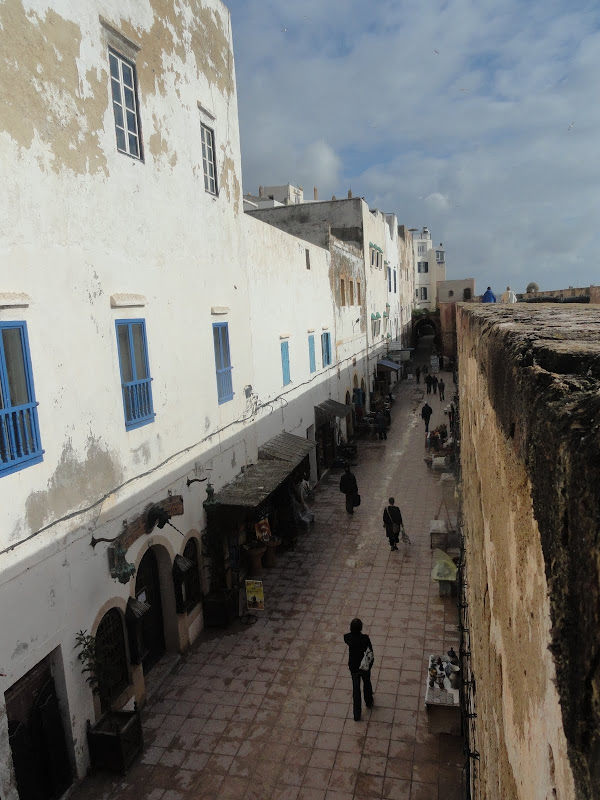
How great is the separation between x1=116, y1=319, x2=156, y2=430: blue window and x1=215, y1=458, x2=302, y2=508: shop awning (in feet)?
8.26

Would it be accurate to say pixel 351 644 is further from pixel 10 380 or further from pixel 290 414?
pixel 290 414

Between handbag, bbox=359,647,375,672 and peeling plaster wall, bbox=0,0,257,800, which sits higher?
peeling plaster wall, bbox=0,0,257,800

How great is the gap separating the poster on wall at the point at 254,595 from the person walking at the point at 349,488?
17.5 feet

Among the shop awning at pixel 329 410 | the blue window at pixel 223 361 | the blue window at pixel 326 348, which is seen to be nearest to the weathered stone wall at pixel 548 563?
the blue window at pixel 223 361

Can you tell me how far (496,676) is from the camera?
2.57 m

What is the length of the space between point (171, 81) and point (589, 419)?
9688mm

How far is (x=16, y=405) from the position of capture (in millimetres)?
6012

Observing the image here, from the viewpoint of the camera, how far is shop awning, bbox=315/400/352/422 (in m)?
18.2

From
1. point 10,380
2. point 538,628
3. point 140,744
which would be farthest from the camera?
point 140,744

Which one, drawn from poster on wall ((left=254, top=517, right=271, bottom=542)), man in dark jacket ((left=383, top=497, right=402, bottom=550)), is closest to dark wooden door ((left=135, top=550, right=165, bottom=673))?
poster on wall ((left=254, top=517, right=271, bottom=542))

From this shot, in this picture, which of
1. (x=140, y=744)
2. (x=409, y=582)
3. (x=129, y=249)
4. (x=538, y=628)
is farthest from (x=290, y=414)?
(x=538, y=628)

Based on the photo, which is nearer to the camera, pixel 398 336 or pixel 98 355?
pixel 98 355

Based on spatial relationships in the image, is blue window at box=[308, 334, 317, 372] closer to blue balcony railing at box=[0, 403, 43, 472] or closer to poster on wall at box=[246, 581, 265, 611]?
poster on wall at box=[246, 581, 265, 611]

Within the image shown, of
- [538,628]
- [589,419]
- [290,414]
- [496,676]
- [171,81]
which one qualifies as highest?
[171,81]
